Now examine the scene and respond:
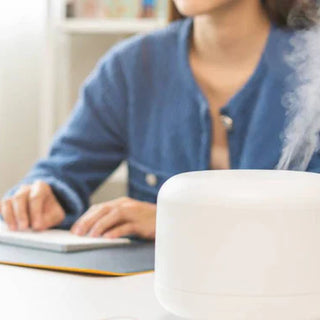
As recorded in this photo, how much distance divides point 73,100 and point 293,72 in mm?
1184

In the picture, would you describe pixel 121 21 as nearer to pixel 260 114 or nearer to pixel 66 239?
pixel 260 114

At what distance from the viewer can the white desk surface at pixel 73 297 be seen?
1.96 ft

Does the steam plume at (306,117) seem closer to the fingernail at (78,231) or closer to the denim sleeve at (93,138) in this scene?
the fingernail at (78,231)

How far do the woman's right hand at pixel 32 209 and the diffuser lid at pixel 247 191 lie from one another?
0.49m

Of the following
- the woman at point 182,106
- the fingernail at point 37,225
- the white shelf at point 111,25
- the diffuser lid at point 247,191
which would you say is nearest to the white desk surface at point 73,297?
the diffuser lid at point 247,191

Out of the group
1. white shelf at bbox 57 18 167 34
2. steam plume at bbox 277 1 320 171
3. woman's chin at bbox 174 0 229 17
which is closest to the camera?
steam plume at bbox 277 1 320 171

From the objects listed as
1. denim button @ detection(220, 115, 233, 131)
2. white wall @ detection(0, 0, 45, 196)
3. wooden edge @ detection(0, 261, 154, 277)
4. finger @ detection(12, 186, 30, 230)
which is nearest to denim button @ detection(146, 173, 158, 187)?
denim button @ detection(220, 115, 233, 131)

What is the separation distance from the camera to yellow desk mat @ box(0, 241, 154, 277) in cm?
76

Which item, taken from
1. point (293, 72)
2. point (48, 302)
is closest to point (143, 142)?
point (293, 72)

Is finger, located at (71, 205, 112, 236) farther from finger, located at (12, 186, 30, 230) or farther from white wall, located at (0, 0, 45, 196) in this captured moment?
white wall, located at (0, 0, 45, 196)

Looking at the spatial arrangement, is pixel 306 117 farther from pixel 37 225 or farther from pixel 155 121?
pixel 155 121

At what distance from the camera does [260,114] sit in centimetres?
118

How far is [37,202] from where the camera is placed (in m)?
1.04

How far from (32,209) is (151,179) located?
0.32 metres
